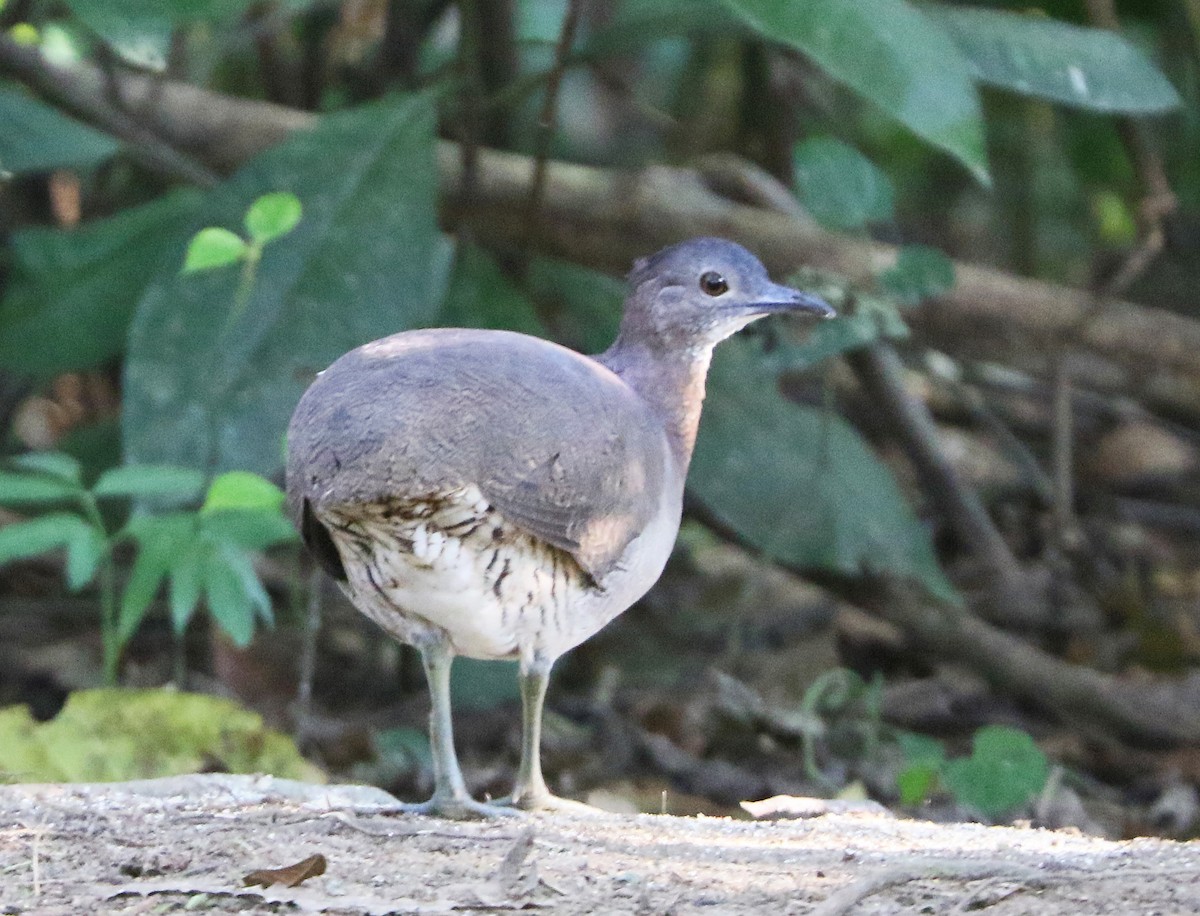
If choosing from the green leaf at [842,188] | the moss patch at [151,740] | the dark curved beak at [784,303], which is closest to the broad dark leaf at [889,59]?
the green leaf at [842,188]

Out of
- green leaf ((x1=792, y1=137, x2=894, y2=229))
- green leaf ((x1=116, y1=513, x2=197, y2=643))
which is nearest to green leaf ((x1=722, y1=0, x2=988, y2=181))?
green leaf ((x1=792, y1=137, x2=894, y2=229))

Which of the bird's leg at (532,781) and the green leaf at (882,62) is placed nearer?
the bird's leg at (532,781)

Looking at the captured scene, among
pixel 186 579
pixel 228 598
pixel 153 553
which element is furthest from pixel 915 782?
pixel 153 553

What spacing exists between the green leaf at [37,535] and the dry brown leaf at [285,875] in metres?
1.95

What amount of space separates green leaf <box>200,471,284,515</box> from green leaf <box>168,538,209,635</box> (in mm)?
170

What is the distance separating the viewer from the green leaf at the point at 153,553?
15.8 feet

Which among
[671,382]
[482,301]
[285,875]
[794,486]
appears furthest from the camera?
[794,486]

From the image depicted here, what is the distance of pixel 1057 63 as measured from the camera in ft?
18.6

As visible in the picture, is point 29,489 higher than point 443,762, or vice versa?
point 29,489

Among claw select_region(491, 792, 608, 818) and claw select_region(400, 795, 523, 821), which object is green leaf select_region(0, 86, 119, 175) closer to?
claw select_region(491, 792, 608, 818)

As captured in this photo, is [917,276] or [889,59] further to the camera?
[917,276]

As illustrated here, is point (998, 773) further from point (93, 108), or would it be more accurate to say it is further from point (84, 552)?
point (93, 108)

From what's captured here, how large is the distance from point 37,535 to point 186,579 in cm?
41

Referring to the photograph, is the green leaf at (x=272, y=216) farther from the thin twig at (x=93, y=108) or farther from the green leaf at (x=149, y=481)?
the thin twig at (x=93, y=108)
